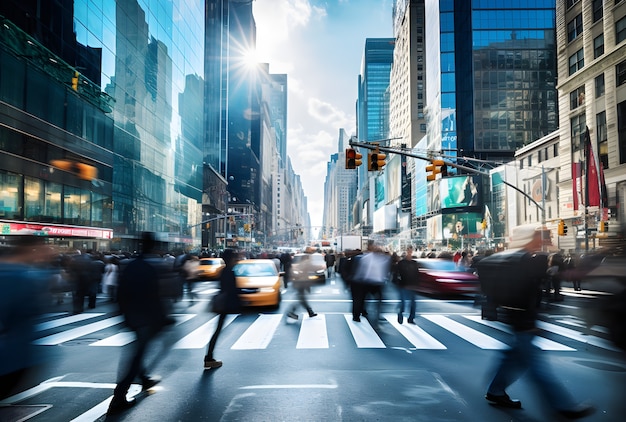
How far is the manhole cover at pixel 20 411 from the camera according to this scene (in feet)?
15.6

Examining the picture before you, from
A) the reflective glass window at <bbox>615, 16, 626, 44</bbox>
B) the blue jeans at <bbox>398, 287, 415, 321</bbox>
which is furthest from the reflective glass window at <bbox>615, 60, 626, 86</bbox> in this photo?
the blue jeans at <bbox>398, 287, 415, 321</bbox>

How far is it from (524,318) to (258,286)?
9.17m

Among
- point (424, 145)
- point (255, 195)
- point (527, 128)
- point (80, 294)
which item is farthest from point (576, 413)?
point (255, 195)

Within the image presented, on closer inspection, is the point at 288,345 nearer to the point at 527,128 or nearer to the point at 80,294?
the point at 80,294

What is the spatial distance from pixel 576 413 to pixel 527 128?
3497 inches

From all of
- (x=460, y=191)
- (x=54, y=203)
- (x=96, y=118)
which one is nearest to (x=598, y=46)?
(x=96, y=118)

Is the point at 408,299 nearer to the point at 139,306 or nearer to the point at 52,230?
the point at 139,306

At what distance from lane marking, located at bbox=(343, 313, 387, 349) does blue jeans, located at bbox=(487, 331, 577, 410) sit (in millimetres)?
3429

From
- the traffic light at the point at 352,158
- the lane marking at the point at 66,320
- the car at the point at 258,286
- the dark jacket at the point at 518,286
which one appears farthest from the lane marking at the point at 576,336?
the lane marking at the point at 66,320

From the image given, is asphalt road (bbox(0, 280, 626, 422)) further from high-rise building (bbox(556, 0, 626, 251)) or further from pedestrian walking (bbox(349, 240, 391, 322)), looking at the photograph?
high-rise building (bbox(556, 0, 626, 251))

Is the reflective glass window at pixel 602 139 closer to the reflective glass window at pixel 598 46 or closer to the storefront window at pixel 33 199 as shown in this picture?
the reflective glass window at pixel 598 46

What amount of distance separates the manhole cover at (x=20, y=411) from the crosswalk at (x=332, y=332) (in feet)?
7.66

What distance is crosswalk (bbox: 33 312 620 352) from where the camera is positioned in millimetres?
8461

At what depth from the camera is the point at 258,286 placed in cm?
1299
